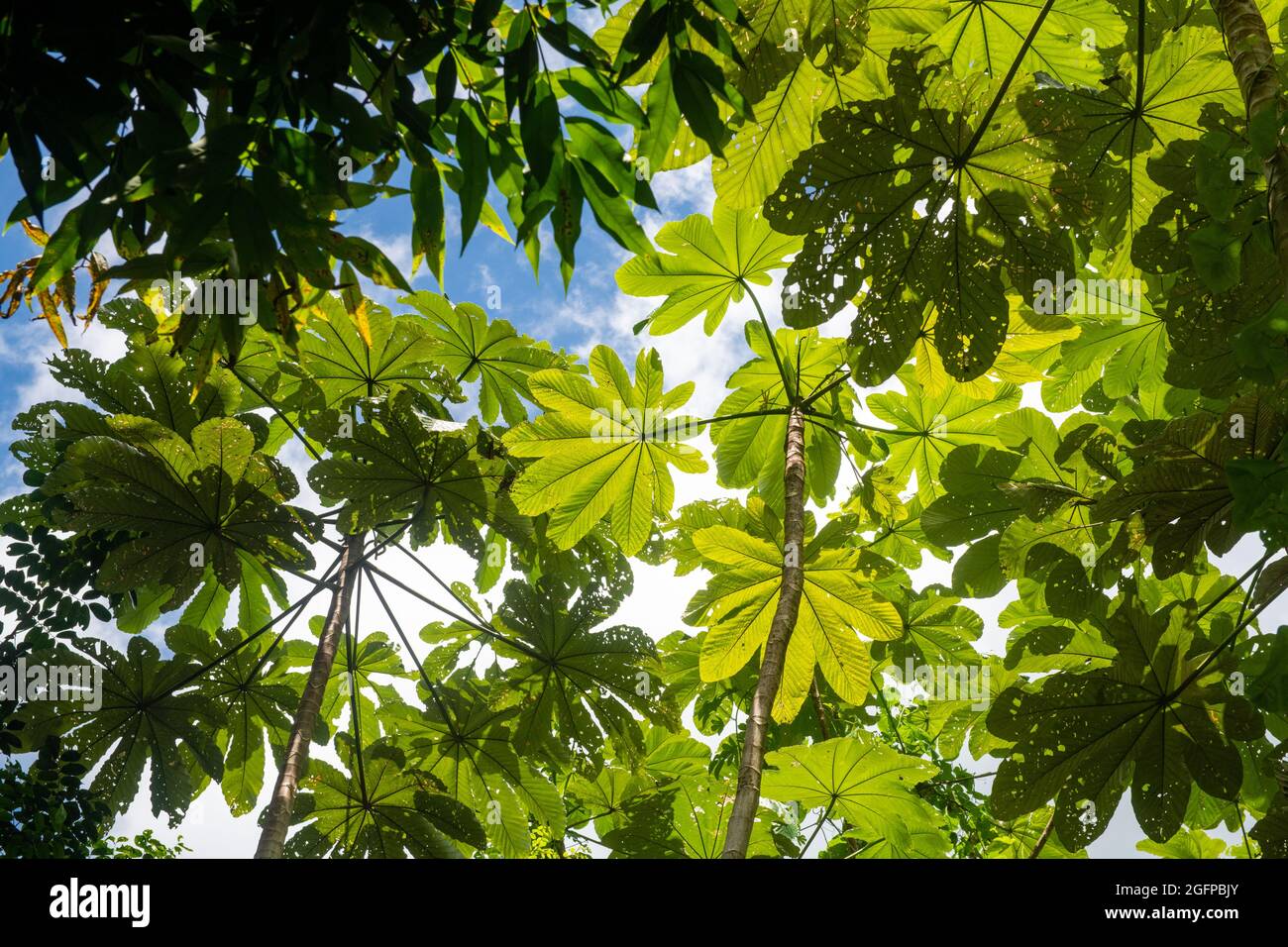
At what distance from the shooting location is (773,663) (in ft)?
6.82

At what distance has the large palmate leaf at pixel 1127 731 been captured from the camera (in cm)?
224

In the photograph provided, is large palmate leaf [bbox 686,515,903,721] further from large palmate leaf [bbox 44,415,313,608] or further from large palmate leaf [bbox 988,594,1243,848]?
large palmate leaf [bbox 44,415,313,608]

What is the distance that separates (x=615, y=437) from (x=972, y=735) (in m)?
2.16

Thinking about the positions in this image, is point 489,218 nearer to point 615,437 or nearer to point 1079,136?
point 615,437

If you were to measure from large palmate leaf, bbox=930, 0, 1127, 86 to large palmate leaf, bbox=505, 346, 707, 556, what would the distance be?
60.3 inches

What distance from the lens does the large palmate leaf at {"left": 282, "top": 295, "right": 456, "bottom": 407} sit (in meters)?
3.65

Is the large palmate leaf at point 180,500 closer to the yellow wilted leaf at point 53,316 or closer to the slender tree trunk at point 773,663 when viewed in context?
the yellow wilted leaf at point 53,316

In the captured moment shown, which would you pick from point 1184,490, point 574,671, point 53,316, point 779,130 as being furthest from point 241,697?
point 1184,490

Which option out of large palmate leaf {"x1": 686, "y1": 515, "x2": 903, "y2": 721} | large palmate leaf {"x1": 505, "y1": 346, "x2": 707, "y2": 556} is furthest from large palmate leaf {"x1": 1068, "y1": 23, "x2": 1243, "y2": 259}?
large palmate leaf {"x1": 505, "y1": 346, "x2": 707, "y2": 556}

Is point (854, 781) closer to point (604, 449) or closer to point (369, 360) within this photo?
point (604, 449)

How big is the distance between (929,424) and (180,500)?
3095 millimetres

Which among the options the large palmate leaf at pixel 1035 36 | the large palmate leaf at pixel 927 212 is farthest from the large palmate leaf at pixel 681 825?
the large palmate leaf at pixel 1035 36

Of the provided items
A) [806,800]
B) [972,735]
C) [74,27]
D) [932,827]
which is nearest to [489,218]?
[74,27]

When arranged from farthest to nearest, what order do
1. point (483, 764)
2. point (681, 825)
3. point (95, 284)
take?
1. point (681, 825)
2. point (483, 764)
3. point (95, 284)
